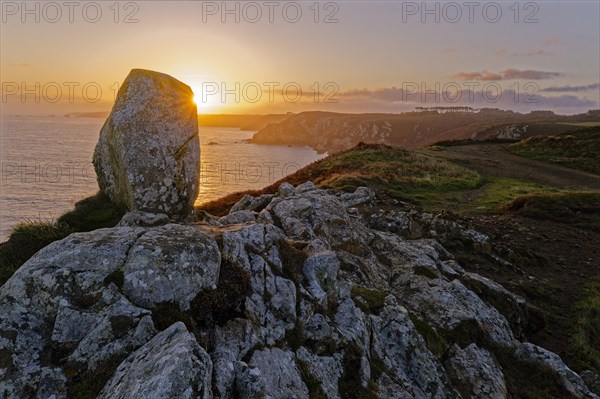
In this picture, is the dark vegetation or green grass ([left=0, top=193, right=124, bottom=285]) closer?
the dark vegetation

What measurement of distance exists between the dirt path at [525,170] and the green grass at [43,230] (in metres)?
43.2

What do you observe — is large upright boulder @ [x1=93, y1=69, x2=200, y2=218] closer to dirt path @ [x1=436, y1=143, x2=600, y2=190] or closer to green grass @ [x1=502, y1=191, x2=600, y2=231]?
green grass @ [x1=502, y1=191, x2=600, y2=231]

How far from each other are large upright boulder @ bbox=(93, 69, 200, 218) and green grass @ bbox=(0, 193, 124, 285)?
80 cm

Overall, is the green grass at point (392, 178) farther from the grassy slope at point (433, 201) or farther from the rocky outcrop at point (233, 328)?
the rocky outcrop at point (233, 328)

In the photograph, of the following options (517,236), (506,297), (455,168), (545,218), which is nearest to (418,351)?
(506,297)

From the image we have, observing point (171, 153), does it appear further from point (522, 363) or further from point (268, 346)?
point (522, 363)

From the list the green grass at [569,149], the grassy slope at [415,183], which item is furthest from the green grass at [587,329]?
the green grass at [569,149]

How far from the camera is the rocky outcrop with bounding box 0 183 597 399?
595 cm

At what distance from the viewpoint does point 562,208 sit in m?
26.9

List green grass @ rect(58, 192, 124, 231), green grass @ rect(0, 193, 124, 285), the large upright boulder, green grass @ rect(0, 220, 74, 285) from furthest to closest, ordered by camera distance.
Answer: green grass @ rect(58, 192, 124, 231) < the large upright boulder < green grass @ rect(0, 193, 124, 285) < green grass @ rect(0, 220, 74, 285)

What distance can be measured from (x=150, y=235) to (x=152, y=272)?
1.23 metres

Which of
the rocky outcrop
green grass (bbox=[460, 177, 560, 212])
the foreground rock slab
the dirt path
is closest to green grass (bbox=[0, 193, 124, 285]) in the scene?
the rocky outcrop

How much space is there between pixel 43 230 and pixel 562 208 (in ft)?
104

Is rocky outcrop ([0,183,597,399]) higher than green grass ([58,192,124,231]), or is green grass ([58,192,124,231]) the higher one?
green grass ([58,192,124,231])
